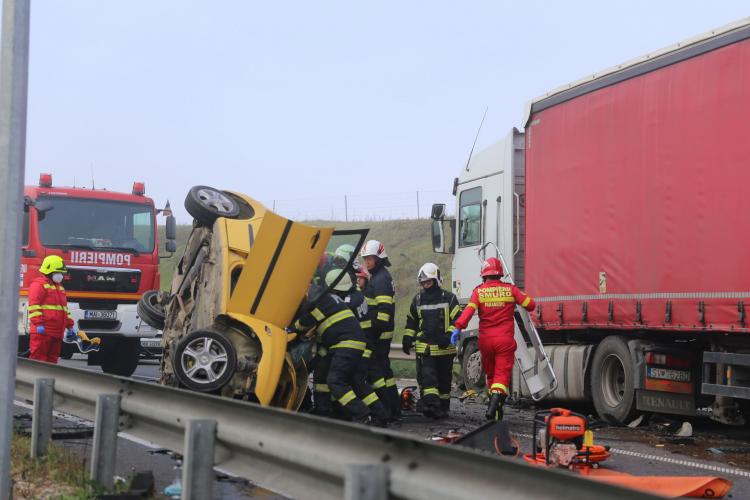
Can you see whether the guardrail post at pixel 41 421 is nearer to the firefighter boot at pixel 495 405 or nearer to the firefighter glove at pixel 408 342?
the firefighter boot at pixel 495 405

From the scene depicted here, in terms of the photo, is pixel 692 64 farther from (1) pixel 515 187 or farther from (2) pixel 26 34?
(2) pixel 26 34

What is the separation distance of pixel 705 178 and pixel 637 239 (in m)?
1.22

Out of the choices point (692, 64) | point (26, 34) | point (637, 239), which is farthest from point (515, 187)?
point (26, 34)

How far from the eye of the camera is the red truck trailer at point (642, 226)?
9.84 meters

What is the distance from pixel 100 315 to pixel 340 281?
773cm

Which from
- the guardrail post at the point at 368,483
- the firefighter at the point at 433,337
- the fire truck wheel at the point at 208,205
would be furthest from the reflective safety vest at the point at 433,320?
the guardrail post at the point at 368,483

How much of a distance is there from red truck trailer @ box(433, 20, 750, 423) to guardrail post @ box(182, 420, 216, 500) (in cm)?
607

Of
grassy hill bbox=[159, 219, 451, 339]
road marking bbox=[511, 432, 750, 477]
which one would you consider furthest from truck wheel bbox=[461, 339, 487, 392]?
grassy hill bbox=[159, 219, 451, 339]

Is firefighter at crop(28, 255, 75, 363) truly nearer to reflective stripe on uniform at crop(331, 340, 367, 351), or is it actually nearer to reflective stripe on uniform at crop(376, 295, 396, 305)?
reflective stripe on uniform at crop(376, 295, 396, 305)

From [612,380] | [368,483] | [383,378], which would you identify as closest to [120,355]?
[383,378]

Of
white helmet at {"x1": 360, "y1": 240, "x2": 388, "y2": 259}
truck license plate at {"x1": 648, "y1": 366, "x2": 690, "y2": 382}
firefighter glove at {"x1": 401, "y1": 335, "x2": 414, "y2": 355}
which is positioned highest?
white helmet at {"x1": 360, "y1": 240, "x2": 388, "y2": 259}

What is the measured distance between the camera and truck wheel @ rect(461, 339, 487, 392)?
46.6 ft

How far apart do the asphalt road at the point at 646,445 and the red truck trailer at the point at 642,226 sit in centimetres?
33

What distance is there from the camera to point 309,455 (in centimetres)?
426
